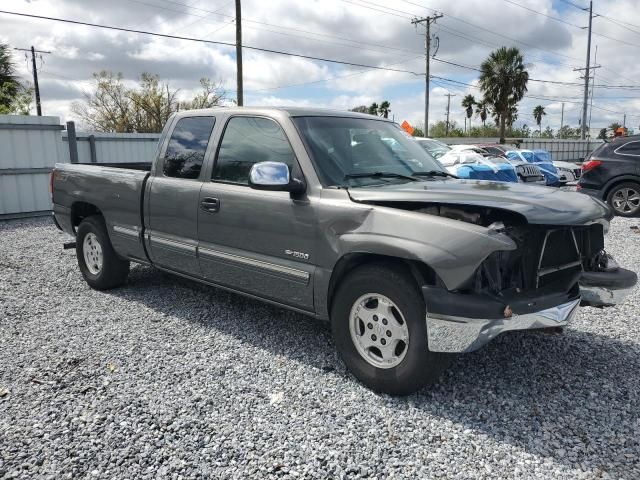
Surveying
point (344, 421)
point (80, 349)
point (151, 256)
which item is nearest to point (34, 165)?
point (151, 256)

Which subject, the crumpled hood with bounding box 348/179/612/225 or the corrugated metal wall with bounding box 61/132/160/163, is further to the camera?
the corrugated metal wall with bounding box 61/132/160/163

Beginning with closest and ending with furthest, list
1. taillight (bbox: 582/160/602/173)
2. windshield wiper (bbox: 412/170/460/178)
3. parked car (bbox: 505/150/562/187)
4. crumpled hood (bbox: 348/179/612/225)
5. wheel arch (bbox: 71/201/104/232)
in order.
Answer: crumpled hood (bbox: 348/179/612/225), windshield wiper (bbox: 412/170/460/178), wheel arch (bbox: 71/201/104/232), taillight (bbox: 582/160/602/173), parked car (bbox: 505/150/562/187)

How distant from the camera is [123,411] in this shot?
128 inches

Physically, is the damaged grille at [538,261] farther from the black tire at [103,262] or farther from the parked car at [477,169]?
the parked car at [477,169]

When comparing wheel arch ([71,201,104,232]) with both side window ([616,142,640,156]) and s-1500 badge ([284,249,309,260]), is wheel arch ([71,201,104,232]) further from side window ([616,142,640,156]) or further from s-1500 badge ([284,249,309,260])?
side window ([616,142,640,156])

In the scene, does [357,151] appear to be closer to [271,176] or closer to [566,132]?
[271,176]

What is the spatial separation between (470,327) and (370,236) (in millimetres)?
806

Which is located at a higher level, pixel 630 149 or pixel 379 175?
pixel 630 149

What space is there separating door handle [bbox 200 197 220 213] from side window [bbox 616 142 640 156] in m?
10.1

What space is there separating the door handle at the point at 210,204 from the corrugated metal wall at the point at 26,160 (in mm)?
9176

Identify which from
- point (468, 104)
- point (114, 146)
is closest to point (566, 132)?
point (468, 104)

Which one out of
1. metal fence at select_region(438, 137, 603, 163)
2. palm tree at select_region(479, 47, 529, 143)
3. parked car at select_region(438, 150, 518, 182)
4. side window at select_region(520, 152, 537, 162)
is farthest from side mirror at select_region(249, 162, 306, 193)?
palm tree at select_region(479, 47, 529, 143)

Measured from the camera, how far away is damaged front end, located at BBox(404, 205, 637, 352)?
301 cm

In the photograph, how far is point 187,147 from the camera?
4793mm
